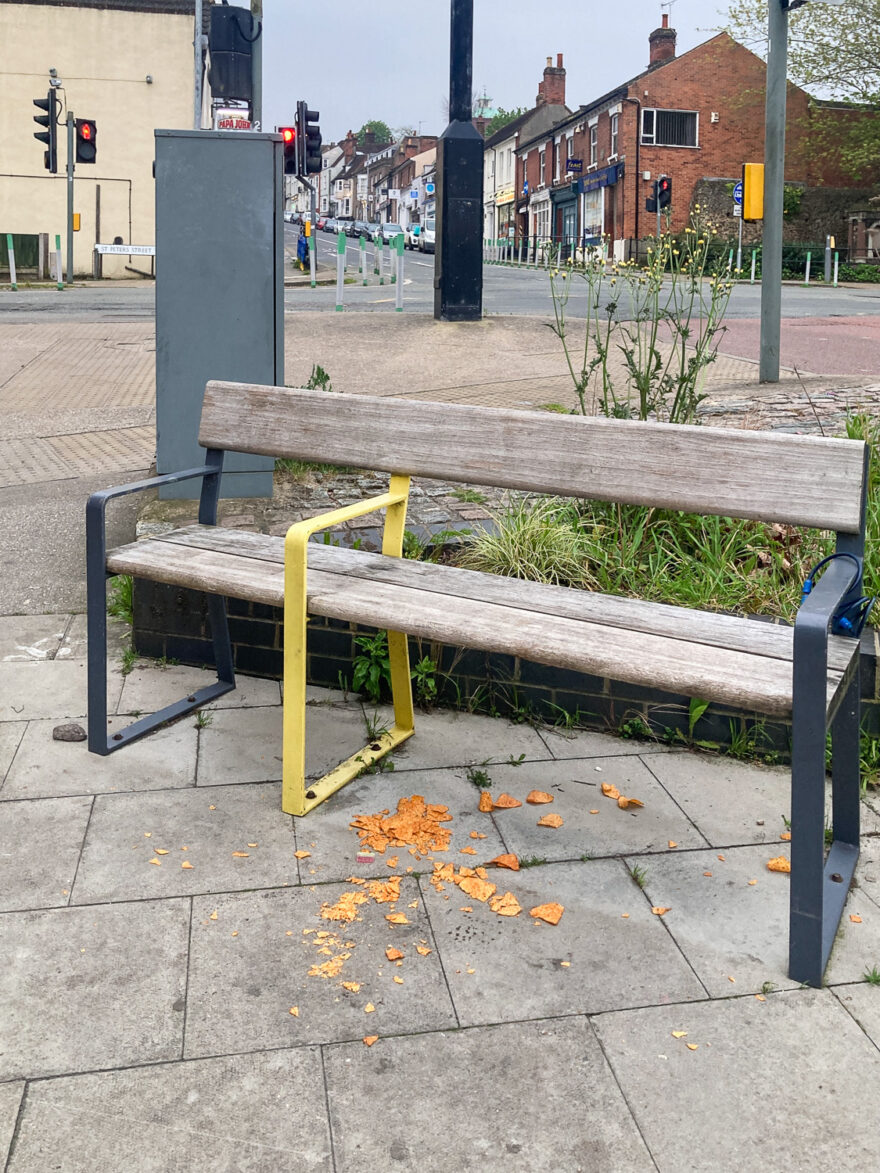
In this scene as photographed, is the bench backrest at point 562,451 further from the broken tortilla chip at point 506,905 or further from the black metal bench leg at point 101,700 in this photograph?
the broken tortilla chip at point 506,905

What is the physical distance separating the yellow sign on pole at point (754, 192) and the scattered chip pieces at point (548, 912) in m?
8.44

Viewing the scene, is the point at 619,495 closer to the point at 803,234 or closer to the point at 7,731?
the point at 7,731

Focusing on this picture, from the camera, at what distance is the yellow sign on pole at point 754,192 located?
33.0 feet

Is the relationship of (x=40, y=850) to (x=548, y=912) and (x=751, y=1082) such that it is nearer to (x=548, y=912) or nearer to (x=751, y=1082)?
(x=548, y=912)

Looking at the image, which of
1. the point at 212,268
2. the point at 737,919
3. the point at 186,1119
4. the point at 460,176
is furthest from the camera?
the point at 460,176

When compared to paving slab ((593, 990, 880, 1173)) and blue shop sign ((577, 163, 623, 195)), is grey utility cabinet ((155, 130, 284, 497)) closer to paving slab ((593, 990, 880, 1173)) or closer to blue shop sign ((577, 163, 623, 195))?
paving slab ((593, 990, 880, 1173))

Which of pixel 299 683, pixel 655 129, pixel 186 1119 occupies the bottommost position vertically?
pixel 186 1119

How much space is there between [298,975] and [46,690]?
197 cm

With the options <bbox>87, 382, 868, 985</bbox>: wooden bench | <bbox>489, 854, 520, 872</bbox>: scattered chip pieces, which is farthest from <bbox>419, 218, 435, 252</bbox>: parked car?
<bbox>489, 854, 520, 872</bbox>: scattered chip pieces

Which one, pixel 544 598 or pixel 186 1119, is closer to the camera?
pixel 186 1119

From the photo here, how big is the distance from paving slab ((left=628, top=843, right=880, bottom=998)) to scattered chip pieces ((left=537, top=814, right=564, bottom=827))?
0.25m

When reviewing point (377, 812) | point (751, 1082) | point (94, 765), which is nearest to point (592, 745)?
point (377, 812)

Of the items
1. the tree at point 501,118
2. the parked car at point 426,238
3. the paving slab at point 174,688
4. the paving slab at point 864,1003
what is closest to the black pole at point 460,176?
the paving slab at point 174,688

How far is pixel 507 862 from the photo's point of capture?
3.05 m
